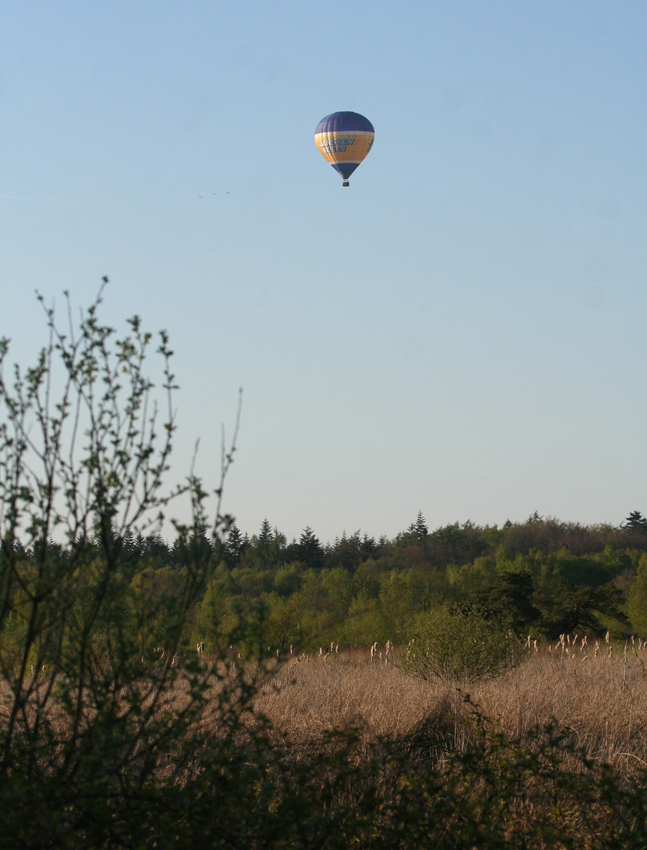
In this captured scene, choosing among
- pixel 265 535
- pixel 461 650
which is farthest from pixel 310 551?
pixel 461 650

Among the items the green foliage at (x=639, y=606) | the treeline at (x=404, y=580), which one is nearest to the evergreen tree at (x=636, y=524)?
the treeline at (x=404, y=580)

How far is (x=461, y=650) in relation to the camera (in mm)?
17906

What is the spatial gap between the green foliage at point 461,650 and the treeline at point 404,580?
1.38 m

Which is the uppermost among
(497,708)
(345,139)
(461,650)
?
(345,139)

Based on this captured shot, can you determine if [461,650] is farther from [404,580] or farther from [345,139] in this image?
[404,580]

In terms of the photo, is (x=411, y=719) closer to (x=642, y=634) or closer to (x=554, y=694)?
(x=554, y=694)

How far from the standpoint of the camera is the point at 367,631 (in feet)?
135

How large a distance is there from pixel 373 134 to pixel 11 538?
36.9 metres

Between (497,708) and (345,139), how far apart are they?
31316 millimetres

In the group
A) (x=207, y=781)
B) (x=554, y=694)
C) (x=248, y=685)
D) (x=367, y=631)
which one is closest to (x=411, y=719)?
(x=554, y=694)

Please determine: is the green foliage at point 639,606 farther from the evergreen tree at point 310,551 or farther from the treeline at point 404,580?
the evergreen tree at point 310,551

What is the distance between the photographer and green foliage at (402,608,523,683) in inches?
694

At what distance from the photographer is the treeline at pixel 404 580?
208 inches

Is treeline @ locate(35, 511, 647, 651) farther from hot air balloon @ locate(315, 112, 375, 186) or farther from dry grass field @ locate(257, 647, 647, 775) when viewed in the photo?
hot air balloon @ locate(315, 112, 375, 186)
